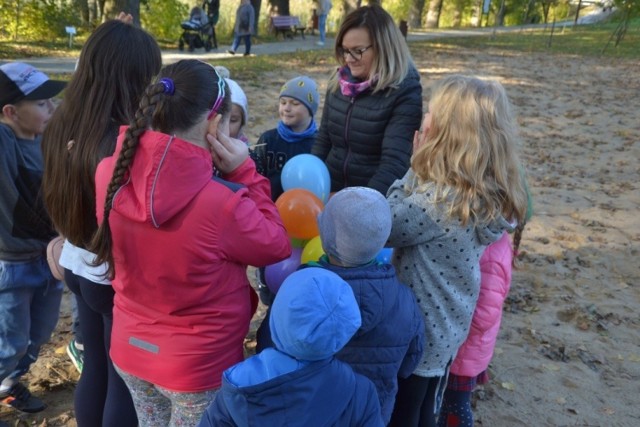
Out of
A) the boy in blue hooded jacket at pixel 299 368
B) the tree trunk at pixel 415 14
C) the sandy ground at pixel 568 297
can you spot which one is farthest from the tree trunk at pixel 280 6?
the boy in blue hooded jacket at pixel 299 368

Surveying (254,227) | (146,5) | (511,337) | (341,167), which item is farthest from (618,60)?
(254,227)

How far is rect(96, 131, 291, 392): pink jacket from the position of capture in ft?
5.45

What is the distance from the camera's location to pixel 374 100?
8.61 ft

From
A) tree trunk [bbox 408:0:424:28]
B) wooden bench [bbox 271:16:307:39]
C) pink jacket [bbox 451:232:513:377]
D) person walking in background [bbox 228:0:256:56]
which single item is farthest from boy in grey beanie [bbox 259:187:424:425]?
tree trunk [bbox 408:0:424:28]

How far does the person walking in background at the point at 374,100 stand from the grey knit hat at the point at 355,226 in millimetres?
688

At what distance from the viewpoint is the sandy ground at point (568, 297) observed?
322cm

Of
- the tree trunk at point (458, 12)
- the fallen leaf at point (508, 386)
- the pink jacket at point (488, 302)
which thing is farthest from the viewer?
the tree trunk at point (458, 12)

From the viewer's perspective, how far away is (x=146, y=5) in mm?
17047

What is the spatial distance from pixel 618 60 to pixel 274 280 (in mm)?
19378

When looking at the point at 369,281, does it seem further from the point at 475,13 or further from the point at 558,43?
the point at 475,13

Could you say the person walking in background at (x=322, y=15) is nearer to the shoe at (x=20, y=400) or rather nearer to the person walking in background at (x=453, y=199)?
the shoe at (x=20, y=400)

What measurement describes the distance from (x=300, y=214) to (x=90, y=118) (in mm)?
935

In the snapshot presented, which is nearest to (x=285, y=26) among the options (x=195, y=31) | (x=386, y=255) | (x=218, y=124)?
(x=195, y=31)

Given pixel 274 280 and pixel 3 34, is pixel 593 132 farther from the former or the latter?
pixel 3 34
